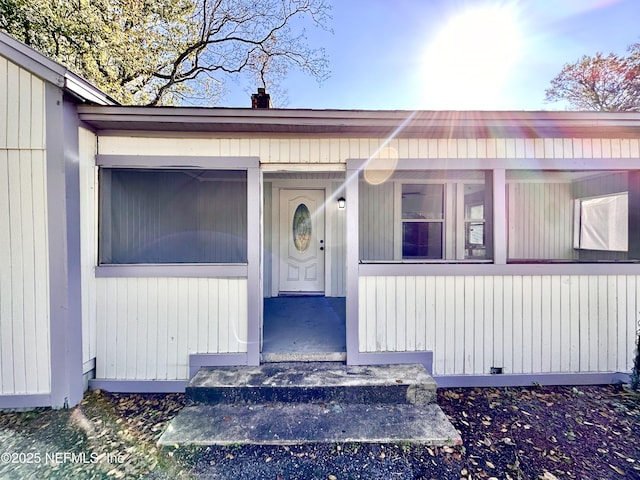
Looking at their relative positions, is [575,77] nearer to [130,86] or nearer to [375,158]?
[375,158]

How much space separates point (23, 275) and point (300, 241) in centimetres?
365

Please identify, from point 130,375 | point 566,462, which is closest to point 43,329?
point 130,375

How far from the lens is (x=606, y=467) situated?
1.98 metres

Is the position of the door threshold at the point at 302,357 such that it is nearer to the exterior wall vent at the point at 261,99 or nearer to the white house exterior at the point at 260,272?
the white house exterior at the point at 260,272

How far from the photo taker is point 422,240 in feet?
17.0

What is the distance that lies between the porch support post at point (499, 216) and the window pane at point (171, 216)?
2.74m

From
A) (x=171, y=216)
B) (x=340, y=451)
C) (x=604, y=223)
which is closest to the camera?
(x=340, y=451)

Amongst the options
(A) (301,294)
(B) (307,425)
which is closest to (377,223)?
Result: (A) (301,294)

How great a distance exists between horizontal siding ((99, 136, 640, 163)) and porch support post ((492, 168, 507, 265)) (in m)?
0.23

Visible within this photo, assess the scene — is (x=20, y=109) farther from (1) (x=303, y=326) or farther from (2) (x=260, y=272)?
(1) (x=303, y=326)

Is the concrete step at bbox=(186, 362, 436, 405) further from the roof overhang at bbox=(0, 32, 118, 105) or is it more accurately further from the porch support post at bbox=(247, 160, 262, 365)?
the roof overhang at bbox=(0, 32, 118, 105)

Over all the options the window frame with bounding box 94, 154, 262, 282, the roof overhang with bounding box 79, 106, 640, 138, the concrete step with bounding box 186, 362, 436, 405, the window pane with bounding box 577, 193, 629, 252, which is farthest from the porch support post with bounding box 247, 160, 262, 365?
the window pane with bounding box 577, 193, 629, 252

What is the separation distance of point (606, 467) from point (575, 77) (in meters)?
14.1

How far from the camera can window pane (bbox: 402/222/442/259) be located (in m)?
5.12
